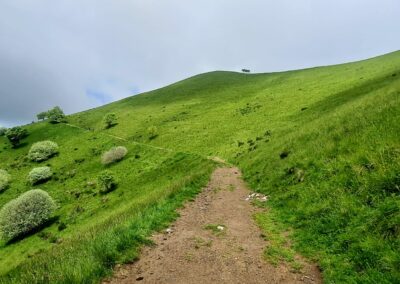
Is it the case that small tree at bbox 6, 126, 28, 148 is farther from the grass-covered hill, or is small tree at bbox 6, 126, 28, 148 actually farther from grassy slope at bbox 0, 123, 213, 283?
the grass-covered hill

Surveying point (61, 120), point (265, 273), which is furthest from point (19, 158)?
point (265, 273)

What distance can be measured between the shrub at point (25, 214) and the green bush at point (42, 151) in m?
32.6

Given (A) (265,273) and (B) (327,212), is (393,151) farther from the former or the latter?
(A) (265,273)

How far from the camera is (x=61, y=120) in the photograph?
109m

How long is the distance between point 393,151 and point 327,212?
3.80 meters

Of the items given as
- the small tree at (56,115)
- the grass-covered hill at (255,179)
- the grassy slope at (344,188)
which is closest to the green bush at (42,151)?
the grass-covered hill at (255,179)

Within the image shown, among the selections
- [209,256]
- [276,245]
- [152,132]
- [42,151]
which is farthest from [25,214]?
[276,245]

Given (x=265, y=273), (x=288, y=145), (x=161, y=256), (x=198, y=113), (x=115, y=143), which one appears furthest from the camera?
(x=198, y=113)

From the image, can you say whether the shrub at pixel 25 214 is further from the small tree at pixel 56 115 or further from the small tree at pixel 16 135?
the small tree at pixel 56 115

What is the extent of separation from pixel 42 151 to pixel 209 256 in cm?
7911

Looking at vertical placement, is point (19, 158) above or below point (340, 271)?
above

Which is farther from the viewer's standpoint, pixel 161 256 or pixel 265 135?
pixel 265 135

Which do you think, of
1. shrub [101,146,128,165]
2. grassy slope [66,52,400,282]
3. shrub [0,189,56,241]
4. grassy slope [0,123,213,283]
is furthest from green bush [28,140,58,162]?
grassy slope [66,52,400,282]

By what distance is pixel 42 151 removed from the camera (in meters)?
80.6
